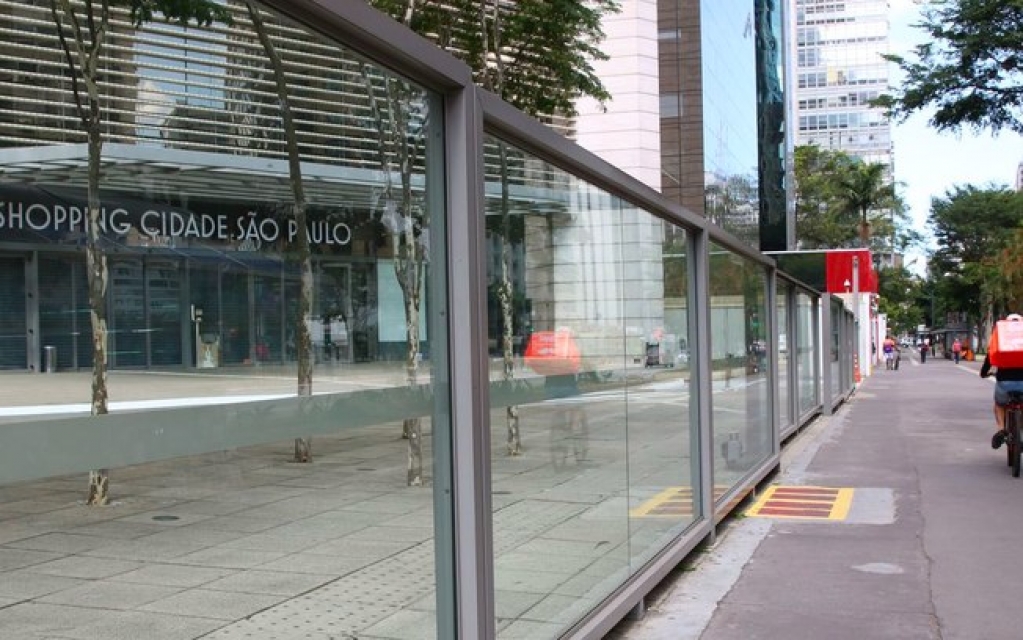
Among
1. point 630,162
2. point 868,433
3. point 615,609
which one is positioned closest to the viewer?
point 615,609

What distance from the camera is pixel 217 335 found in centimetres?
236

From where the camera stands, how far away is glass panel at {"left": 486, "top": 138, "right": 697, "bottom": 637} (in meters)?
3.97

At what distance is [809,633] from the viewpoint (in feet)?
17.1

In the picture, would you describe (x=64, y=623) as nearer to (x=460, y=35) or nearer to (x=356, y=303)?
(x=356, y=303)

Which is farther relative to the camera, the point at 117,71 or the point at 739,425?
the point at 739,425

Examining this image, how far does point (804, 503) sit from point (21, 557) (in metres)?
8.30

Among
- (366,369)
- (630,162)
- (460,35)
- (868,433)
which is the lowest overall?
(868,433)

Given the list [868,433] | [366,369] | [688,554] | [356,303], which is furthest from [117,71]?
[868,433]

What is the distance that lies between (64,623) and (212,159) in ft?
3.71

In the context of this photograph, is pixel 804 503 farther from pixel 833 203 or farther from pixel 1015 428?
pixel 833 203

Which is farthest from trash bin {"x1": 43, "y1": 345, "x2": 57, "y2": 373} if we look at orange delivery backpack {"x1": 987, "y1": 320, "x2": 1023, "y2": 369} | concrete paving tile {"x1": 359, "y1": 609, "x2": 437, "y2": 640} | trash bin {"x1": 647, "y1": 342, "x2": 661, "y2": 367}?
orange delivery backpack {"x1": 987, "y1": 320, "x2": 1023, "y2": 369}

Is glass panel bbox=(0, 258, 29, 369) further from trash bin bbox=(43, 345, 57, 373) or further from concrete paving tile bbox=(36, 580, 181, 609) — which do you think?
concrete paving tile bbox=(36, 580, 181, 609)

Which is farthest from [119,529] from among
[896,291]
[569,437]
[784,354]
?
[896,291]

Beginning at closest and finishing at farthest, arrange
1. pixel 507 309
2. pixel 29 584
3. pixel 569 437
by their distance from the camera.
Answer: pixel 29 584 → pixel 507 309 → pixel 569 437
